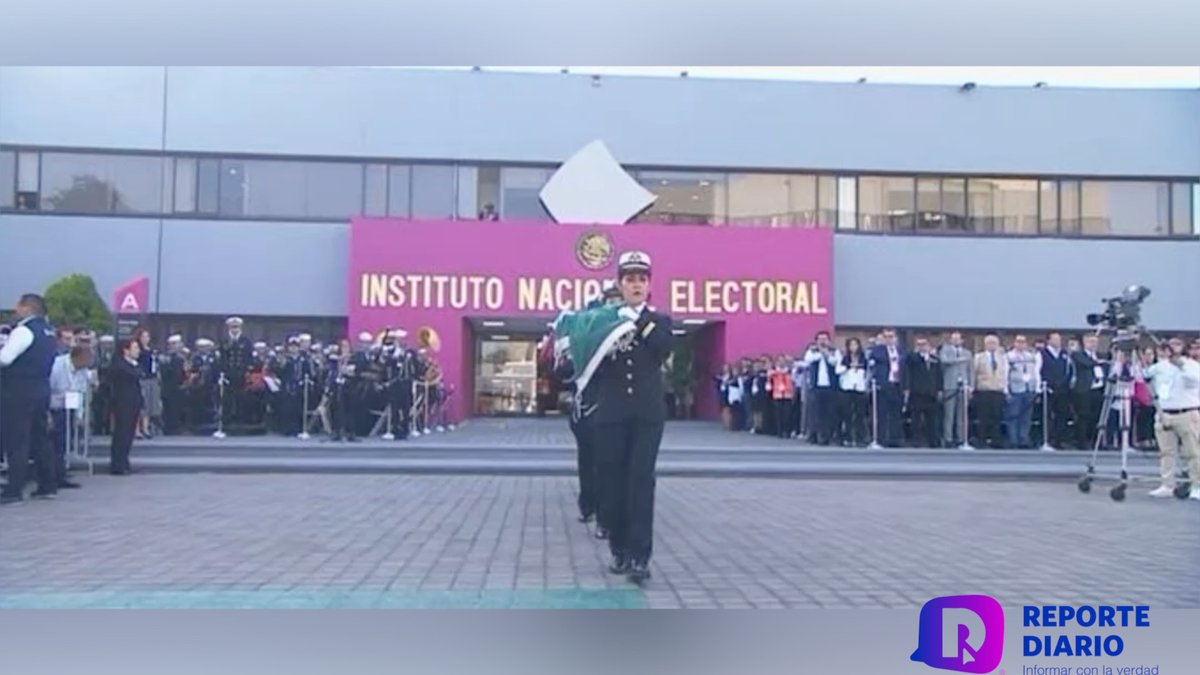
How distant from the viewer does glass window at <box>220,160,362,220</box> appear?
10.6 meters

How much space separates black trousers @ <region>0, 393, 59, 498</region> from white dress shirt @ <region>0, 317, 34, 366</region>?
0.38 m

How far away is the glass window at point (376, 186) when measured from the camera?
12434 mm

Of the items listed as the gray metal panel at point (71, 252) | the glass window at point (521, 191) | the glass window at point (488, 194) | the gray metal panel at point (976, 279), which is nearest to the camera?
the gray metal panel at point (71, 252)

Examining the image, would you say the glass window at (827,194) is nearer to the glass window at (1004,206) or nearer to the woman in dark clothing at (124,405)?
the glass window at (1004,206)

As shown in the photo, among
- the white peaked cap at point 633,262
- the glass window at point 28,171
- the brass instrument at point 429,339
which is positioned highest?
the glass window at point 28,171

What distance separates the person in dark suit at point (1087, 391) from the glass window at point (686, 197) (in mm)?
4221

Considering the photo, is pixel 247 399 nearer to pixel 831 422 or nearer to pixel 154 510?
pixel 154 510

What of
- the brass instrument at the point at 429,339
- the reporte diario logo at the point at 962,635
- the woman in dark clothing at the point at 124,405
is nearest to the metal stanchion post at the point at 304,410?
the woman in dark clothing at the point at 124,405

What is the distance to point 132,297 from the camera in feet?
26.9

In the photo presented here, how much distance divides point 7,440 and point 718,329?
5541mm

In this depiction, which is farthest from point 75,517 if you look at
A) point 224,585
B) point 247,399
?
point 247,399

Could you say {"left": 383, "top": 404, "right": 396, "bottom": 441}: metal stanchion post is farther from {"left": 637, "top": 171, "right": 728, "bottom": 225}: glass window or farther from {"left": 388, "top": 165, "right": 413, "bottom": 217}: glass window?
{"left": 637, "top": 171, "right": 728, "bottom": 225}: glass window

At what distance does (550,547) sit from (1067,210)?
23.2 ft

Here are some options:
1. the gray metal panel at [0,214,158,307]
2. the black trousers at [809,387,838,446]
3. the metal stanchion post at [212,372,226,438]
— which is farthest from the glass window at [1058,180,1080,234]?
the metal stanchion post at [212,372,226,438]
